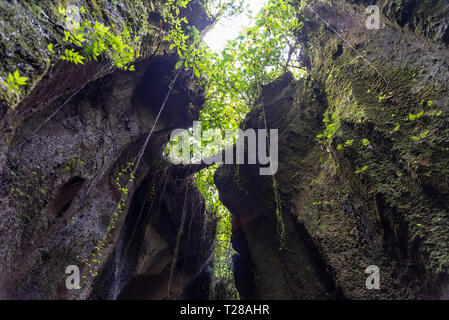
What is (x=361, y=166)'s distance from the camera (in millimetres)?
3578

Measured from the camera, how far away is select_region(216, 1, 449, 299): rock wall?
111 inches

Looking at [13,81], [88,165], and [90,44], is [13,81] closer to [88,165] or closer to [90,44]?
[90,44]

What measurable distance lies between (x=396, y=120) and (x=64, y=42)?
15.4ft

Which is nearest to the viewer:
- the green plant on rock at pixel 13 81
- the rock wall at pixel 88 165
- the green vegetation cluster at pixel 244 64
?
the green plant on rock at pixel 13 81

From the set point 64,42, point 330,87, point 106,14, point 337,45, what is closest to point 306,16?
point 337,45

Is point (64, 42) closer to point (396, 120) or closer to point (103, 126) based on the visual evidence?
point (103, 126)

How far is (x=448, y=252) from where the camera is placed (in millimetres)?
2482

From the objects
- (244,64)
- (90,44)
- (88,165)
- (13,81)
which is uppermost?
(244,64)

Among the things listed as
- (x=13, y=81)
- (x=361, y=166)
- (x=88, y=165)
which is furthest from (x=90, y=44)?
(x=361, y=166)

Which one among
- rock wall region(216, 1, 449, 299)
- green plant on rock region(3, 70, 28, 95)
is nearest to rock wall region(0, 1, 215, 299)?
green plant on rock region(3, 70, 28, 95)

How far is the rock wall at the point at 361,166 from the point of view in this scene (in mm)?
2826

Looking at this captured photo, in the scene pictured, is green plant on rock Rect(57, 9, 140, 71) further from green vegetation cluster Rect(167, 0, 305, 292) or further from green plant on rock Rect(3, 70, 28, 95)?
green vegetation cluster Rect(167, 0, 305, 292)

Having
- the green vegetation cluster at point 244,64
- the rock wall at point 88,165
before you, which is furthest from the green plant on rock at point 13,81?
the green vegetation cluster at point 244,64

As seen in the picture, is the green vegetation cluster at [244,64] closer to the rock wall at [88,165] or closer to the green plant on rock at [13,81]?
the rock wall at [88,165]
